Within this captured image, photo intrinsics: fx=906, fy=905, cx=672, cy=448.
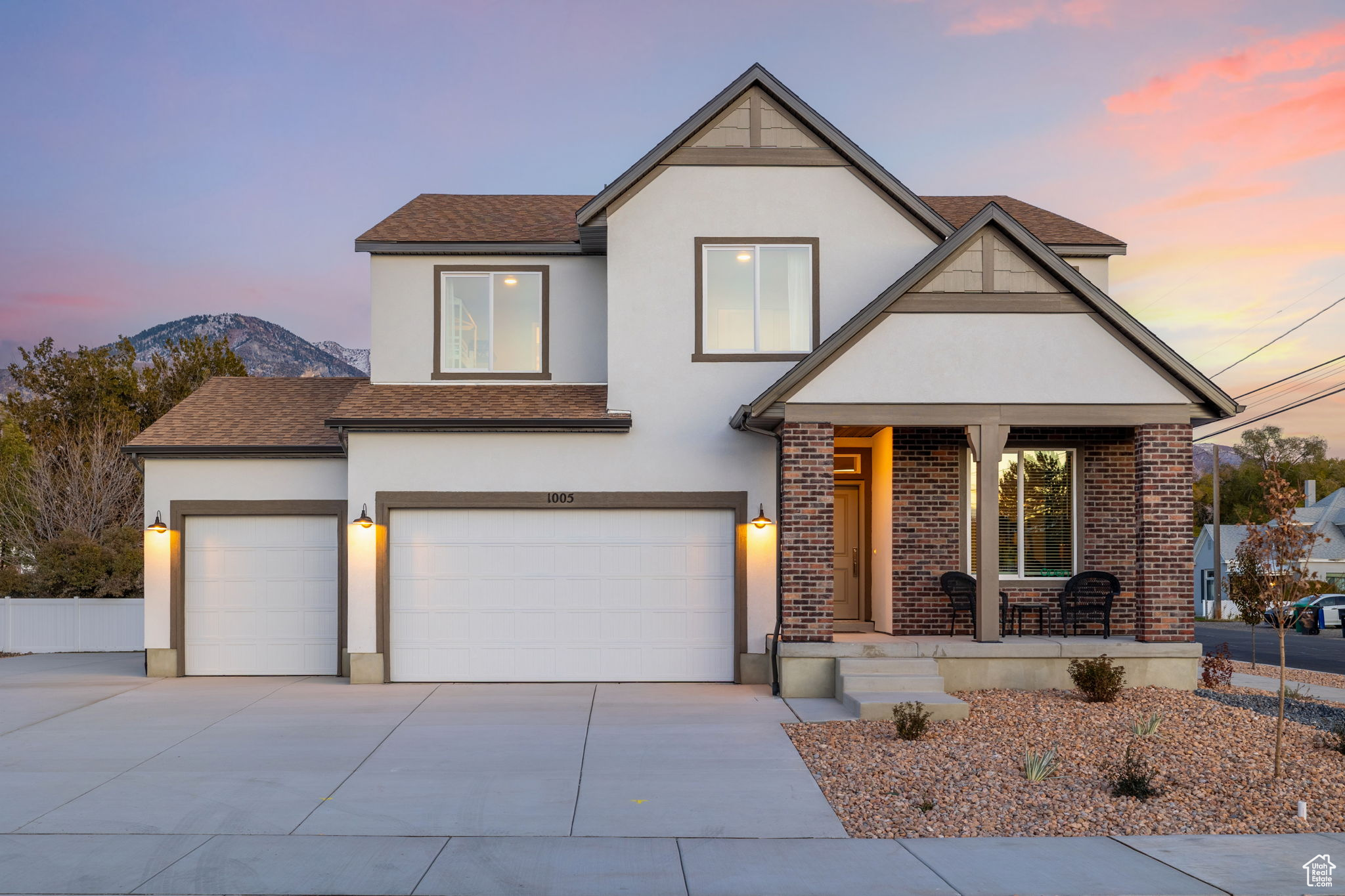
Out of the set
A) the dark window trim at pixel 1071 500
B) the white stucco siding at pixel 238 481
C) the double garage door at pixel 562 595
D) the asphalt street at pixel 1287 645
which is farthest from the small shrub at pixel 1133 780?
the asphalt street at pixel 1287 645

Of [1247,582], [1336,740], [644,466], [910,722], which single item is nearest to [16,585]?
[644,466]

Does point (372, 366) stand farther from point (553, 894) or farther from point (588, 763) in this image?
point (553, 894)

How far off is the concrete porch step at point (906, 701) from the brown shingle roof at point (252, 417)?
329 inches

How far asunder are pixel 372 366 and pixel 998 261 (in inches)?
358

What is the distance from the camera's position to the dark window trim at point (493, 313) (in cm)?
1404

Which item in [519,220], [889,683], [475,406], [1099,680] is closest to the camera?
[1099,680]

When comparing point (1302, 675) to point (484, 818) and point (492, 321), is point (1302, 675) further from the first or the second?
point (484, 818)

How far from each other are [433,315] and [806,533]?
6757 millimetres

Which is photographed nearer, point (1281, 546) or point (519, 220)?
point (1281, 546)

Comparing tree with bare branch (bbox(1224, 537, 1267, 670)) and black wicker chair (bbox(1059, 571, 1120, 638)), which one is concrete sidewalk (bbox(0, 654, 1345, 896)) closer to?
tree with bare branch (bbox(1224, 537, 1267, 670))

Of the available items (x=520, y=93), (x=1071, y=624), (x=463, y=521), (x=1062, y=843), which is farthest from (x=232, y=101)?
(x=1062, y=843)

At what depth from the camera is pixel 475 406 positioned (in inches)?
516

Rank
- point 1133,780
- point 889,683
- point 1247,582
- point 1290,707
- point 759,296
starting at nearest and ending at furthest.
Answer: point 1133,780
point 1247,582
point 889,683
point 1290,707
point 759,296

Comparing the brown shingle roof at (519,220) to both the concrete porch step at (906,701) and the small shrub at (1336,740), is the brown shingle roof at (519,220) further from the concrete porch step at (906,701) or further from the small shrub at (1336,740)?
the small shrub at (1336,740)
